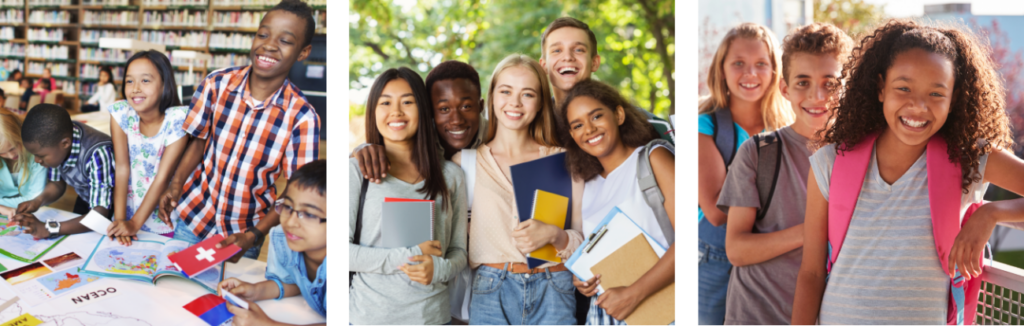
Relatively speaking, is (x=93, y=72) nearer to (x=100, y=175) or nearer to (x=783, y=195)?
(x=100, y=175)

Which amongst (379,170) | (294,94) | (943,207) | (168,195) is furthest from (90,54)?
(943,207)

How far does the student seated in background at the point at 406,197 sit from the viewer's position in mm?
2789

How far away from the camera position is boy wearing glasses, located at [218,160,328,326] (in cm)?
284

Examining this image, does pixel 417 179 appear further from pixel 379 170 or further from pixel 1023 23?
pixel 1023 23

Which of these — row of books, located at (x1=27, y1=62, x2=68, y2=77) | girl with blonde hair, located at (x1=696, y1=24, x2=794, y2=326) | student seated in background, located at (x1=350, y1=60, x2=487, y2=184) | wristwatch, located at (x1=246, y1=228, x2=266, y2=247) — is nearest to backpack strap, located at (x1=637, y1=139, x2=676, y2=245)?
girl with blonde hair, located at (x1=696, y1=24, x2=794, y2=326)

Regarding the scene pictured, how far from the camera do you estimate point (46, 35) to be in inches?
127

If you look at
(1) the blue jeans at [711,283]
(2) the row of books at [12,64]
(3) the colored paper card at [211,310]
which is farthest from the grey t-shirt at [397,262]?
(2) the row of books at [12,64]

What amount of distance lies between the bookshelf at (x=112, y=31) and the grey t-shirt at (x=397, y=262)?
83cm

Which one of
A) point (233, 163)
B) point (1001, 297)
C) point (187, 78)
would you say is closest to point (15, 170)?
point (187, 78)

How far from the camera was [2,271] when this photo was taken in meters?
3.21

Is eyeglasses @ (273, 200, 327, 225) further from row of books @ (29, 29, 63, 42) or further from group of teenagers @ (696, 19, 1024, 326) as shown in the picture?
group of teenagers @ (696, 19, 1024, 326)

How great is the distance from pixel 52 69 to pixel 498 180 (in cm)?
249

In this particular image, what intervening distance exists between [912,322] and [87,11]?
4.07 metres

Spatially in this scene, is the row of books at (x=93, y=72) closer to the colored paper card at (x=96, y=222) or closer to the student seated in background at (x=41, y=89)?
the student seated in background at (x=41, y=89)
